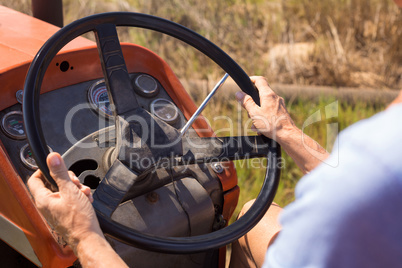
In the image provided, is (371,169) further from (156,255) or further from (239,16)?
(239,16)

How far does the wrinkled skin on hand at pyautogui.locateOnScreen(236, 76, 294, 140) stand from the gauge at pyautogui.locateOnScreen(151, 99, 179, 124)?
0.73ft

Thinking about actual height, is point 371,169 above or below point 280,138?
above

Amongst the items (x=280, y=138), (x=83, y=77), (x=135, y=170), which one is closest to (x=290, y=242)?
(x=135, y=170)

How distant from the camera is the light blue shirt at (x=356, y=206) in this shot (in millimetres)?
715

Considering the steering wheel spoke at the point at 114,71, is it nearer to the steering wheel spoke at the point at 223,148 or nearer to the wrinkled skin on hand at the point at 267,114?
the steering wheel spoke at the point at 223,148

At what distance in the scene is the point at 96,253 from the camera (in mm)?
1062

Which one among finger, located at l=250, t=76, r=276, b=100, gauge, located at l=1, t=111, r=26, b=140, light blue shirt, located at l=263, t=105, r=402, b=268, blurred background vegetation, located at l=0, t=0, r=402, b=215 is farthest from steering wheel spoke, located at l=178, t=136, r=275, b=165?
blurred background vegetation, located at l=0, t=0, r=402, b=215

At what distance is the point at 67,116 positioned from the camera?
4.93ft

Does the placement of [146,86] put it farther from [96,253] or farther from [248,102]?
[96,253]

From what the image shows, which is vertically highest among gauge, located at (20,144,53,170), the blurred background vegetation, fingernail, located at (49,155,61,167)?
fingernail, located at (49,155,61,167)

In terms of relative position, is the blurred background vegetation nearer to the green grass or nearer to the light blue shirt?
the green grass

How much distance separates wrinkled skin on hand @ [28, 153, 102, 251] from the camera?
1078 mm

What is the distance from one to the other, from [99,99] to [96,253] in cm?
64

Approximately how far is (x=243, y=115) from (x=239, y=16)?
1.33 metres
